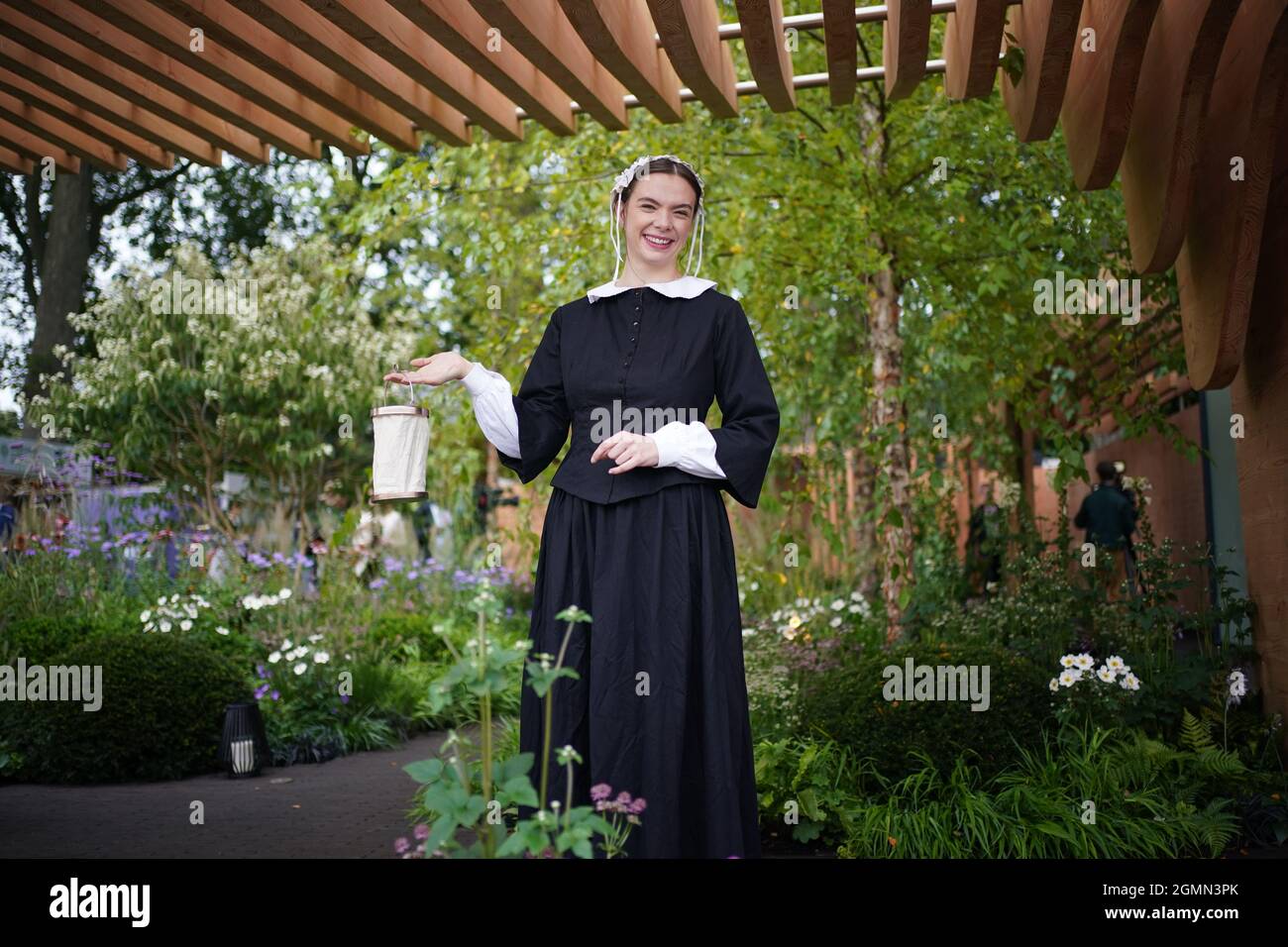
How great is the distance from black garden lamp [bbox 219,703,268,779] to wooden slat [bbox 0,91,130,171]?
2379 mm

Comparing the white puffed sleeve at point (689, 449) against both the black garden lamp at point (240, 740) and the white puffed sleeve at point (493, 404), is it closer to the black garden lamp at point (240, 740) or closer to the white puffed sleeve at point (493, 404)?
the white puffed sleeve at point (493, 404)

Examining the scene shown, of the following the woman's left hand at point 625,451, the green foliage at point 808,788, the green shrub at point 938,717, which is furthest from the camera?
the green shrub at point 938,717

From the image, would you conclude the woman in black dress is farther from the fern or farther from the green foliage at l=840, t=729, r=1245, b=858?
the fern

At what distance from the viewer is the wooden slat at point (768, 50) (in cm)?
304

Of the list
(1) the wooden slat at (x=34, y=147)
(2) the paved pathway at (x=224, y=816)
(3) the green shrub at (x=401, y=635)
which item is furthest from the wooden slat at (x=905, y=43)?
(3) the green shrub at (x=401, y=635)

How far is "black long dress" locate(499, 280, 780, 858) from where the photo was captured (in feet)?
7.14

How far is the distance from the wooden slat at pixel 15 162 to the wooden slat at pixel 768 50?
2.75m

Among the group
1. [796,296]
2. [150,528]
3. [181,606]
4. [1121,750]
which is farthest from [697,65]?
[150,528]

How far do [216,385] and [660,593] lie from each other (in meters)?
8.55

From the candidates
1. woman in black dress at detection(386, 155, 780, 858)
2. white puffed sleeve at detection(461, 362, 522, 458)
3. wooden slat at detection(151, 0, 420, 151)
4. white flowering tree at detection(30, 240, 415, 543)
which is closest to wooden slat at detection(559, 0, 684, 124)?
woman in black dress at detection(386, 155, 780, 858)

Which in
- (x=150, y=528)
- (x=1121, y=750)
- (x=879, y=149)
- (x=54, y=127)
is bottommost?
(x=1121, y=750)
